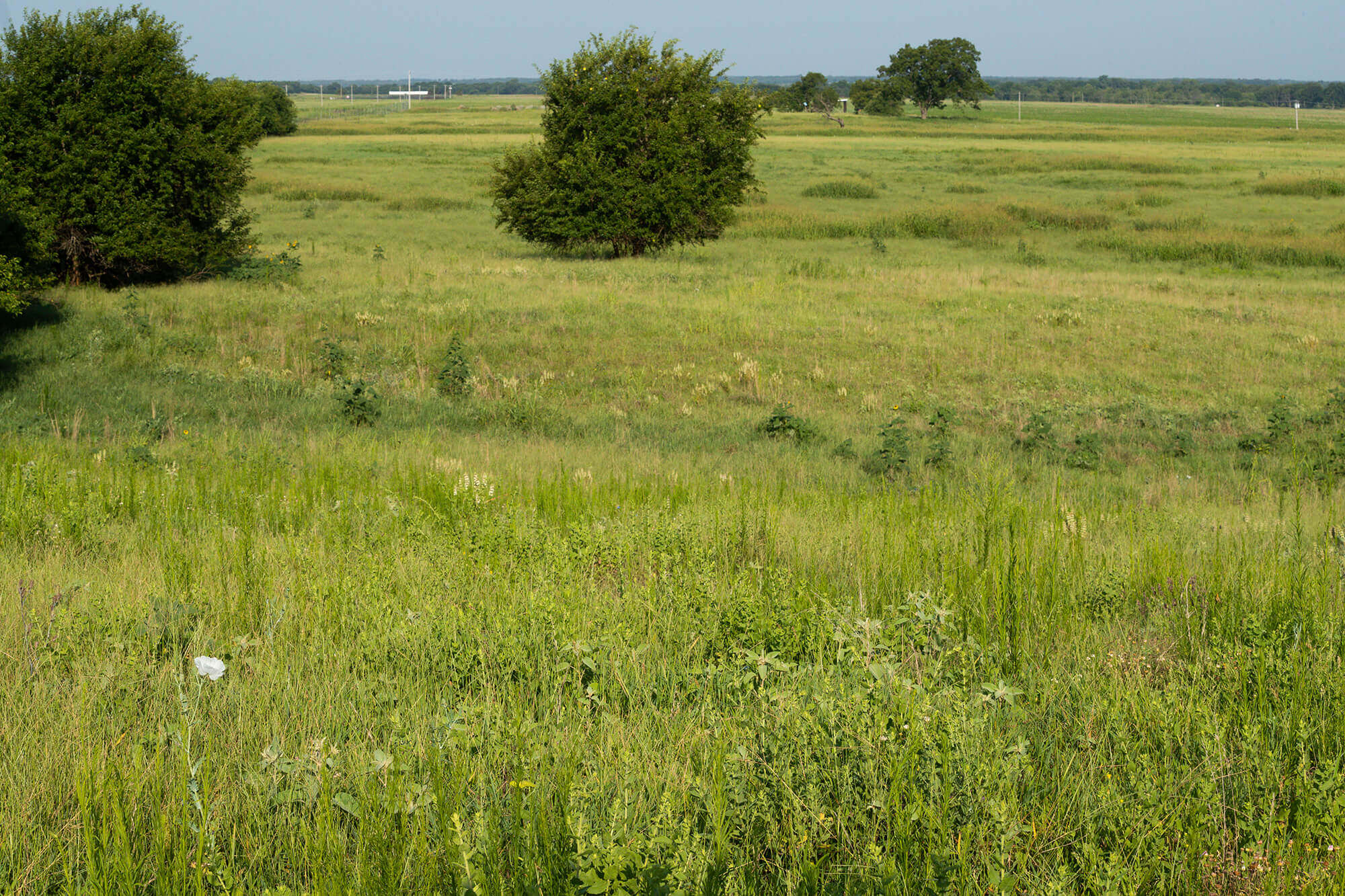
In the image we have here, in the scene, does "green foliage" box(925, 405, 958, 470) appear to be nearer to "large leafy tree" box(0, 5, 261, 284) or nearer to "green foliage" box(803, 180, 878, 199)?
"large leafy tree" box(0, 5, 261, 284)

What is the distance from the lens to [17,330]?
14445 mm

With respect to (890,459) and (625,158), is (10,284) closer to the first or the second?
(890,459)

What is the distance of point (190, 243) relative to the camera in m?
19.5

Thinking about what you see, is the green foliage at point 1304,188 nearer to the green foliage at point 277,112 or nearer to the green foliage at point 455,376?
the green foliage at point 455,376

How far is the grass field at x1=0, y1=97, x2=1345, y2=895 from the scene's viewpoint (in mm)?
2188

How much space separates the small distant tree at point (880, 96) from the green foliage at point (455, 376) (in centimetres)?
11831

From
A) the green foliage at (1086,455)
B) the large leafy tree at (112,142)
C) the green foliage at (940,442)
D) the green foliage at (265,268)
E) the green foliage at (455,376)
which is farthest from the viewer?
the green foliage at (265,268)

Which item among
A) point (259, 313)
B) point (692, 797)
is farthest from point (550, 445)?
point (259, 313)

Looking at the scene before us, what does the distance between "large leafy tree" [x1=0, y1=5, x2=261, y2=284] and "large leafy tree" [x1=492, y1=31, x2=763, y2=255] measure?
8.41 metres

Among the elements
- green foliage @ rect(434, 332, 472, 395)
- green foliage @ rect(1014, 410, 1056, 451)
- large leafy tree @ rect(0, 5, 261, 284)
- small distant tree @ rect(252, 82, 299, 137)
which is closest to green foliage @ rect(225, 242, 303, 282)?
large leafy tree @ rect(0, 5, 261, 284)

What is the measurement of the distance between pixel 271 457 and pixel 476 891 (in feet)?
21.5

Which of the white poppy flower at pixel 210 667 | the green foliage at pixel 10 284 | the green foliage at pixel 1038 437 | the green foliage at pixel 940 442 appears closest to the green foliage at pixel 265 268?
the green foliage at pixel 10 284

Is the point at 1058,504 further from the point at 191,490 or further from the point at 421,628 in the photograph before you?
the point at 191,490

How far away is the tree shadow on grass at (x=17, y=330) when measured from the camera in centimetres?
1258
